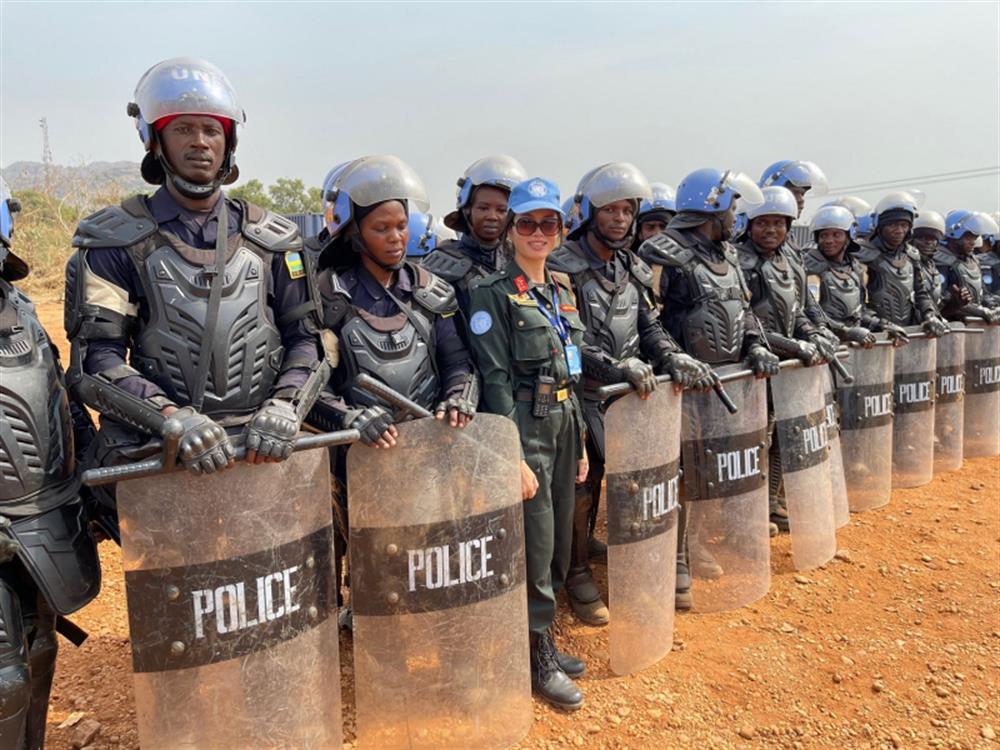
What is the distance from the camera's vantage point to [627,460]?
3.42 m

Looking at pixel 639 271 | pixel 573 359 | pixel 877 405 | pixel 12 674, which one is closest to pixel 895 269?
pixel 877 405

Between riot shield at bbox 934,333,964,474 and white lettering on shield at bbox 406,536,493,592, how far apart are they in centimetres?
563

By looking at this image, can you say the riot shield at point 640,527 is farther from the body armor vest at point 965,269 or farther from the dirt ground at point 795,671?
the body armor vest at point 965,269

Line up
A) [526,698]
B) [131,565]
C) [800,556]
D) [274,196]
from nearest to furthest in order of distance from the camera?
[131,565]
[526,698]
[800,556]
[274,196]

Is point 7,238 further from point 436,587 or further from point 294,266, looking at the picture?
point 436,587

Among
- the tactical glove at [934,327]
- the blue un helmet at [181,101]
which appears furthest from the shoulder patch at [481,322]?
the tactical glove at [934,327]

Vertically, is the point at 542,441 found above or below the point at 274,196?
below

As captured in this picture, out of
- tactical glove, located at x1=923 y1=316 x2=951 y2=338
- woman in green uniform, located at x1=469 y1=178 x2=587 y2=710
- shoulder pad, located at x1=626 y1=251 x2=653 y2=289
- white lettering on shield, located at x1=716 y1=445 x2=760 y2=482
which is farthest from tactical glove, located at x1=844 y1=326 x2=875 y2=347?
woman in green uniform, located at x1=469 y1=178 x2=587 y2=710

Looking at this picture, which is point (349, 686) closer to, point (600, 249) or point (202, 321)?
point (202, 321)

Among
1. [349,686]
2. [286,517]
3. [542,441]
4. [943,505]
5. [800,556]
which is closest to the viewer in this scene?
[286,517]

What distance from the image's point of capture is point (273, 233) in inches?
113

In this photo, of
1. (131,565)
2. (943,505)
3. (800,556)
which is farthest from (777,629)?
(131,565)

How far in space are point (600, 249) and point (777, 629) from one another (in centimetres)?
238

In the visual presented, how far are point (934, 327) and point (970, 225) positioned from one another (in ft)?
9.91
